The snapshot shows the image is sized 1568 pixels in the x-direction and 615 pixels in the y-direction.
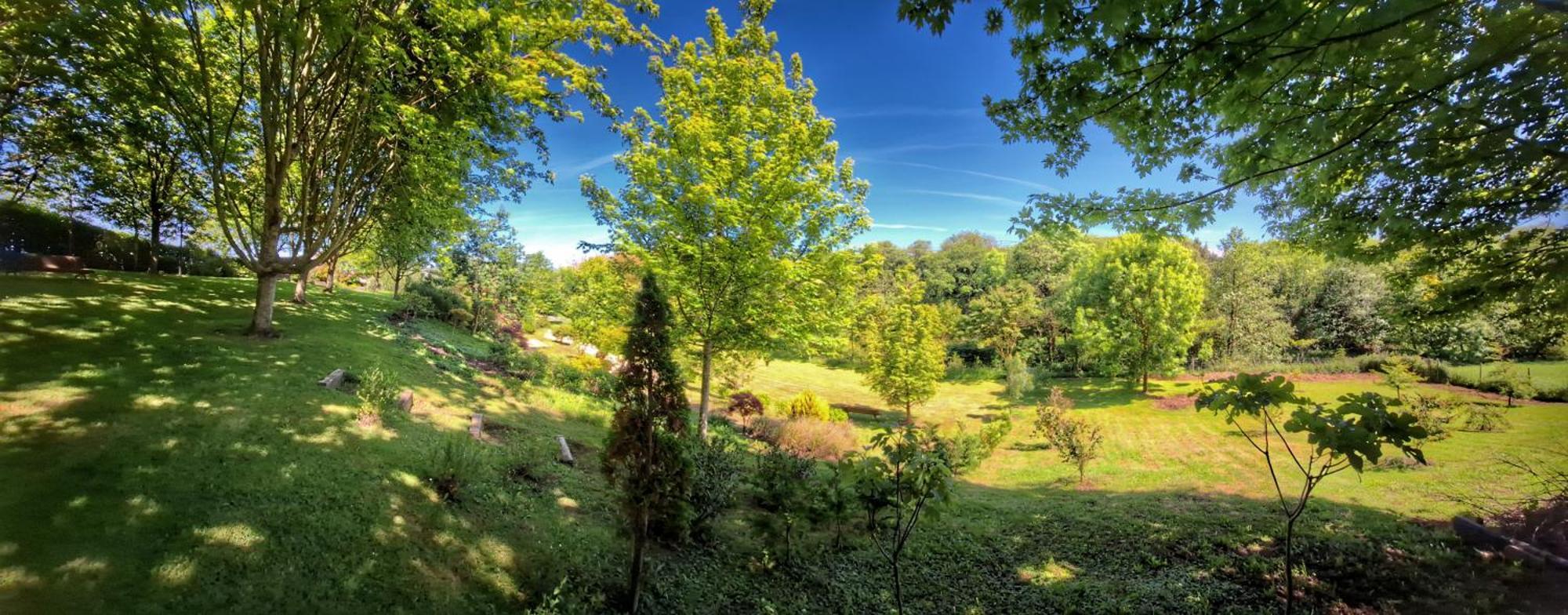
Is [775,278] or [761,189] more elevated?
[761,189]

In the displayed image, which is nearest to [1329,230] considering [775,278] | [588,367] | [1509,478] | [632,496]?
[775,278]

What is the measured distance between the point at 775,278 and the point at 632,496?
5381mm

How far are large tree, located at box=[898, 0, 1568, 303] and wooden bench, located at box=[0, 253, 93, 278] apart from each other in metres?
22.5

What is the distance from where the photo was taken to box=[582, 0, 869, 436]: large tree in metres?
8.98

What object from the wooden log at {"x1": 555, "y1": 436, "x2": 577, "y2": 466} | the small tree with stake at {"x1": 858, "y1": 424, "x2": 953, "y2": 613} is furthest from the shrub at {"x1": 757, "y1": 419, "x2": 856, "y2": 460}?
the small tree with stake at {"x1": 858, "y1": 424, "x2": 953, "y2": 613}

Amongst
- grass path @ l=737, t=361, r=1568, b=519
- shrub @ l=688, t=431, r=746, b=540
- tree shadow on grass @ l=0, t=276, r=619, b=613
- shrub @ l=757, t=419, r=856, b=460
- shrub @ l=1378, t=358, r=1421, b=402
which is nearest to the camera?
tree shadow on grass @ l=0, t=276, r=619, b=613

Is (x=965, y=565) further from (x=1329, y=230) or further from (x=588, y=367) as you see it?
(x=588, y=367)

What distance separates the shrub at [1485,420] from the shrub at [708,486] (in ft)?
72.2

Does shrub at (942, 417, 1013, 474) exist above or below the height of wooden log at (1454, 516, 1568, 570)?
below

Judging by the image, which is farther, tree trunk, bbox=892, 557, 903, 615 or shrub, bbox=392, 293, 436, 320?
shrub, bbox=392, 293, 436, 320

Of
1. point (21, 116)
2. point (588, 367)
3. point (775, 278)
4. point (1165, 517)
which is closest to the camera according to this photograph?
point (1165, 517)

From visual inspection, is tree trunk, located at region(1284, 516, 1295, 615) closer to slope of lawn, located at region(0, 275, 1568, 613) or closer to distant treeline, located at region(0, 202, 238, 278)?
slope of lawn, located at region(0, 275, 1568, 613)

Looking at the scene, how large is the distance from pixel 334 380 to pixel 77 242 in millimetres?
19200

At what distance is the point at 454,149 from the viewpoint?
351 inches
